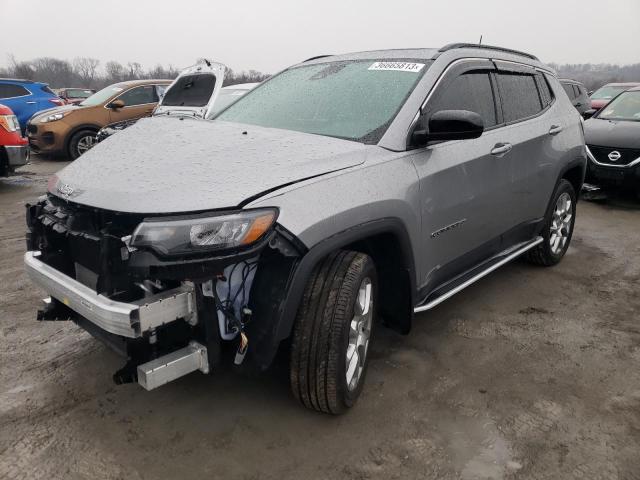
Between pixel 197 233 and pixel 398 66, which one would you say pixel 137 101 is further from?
pixel 197 233

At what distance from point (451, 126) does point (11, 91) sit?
41.0 feet

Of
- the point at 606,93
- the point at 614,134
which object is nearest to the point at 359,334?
the point at 614,134

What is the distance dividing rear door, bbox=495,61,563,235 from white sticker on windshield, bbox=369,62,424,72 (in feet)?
2.85

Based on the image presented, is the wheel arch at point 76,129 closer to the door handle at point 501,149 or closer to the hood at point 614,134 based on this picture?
the hood at point 614,134

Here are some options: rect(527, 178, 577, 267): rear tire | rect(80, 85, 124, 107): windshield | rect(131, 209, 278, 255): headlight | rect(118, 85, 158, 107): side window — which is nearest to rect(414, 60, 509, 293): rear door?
rect(527, 178, 577, 267): rear tire

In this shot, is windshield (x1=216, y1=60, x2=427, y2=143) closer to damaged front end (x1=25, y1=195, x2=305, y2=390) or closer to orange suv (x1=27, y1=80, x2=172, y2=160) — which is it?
damaged front end (x1=25, y1=195, x2=305, y2=390)

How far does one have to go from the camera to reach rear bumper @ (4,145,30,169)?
763cm

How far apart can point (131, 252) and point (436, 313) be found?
7.90ft

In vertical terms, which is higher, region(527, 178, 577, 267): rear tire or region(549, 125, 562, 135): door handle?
region(549, 125, 562, 135): door handle

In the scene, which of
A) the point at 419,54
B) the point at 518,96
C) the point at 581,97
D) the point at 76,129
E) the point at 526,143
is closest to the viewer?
the point at 419,54

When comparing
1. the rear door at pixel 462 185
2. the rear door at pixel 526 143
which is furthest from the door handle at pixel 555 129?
the rear door at pixel 462 185

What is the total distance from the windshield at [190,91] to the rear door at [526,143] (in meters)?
2.63

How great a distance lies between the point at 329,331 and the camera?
231 centimetres

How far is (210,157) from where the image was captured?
244cm
